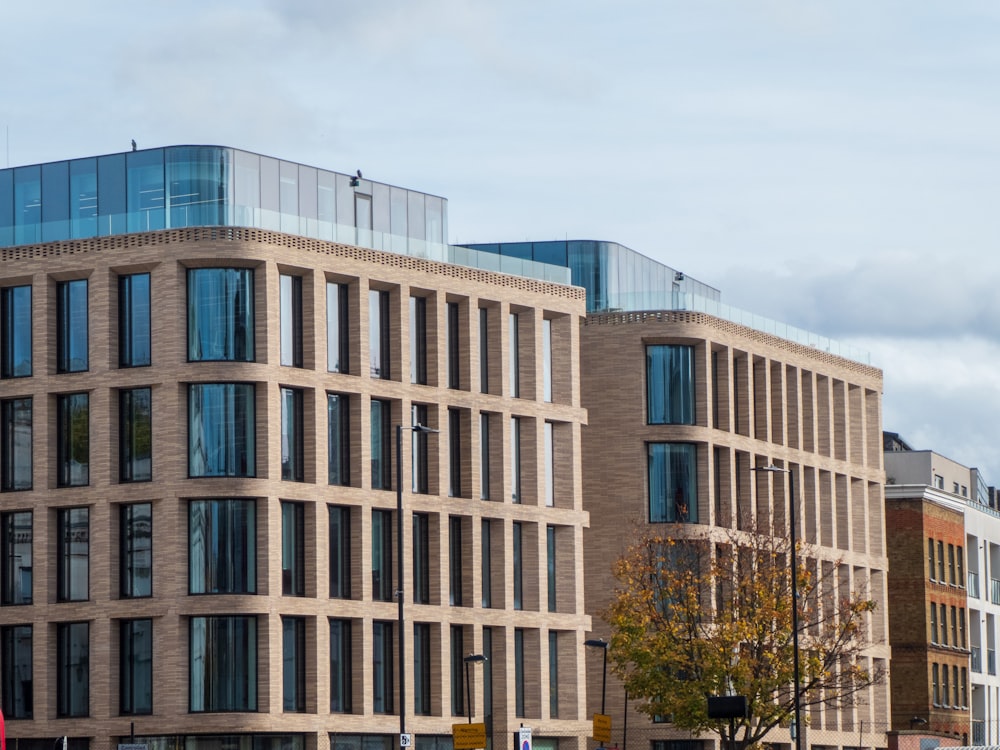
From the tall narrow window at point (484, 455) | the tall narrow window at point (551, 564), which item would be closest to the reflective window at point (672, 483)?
the tall narrow window at point (551, 564)

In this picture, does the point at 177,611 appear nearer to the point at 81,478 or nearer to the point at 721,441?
the point at 81,478

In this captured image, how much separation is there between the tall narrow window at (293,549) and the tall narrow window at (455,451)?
700 cm

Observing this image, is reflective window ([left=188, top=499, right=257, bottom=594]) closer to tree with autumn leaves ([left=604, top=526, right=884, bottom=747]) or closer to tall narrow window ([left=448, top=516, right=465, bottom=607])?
tall narrow window ([left=448, top=516, right=465, bottom=607])

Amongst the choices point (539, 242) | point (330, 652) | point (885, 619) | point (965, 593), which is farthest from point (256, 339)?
point (965, 593)

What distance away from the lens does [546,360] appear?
285 feet

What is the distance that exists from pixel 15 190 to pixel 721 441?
2826cm

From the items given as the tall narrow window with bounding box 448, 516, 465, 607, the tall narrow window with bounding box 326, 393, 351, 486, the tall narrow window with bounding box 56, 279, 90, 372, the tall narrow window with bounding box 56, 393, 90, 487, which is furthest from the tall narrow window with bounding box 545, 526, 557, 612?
the tall narrow window with bounding box 56, 279, 90, 372

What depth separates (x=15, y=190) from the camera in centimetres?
8100

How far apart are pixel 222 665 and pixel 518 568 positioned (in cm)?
1357

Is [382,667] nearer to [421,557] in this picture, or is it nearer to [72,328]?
[421,557]

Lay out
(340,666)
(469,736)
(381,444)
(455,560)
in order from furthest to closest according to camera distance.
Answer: (455,560), (381,444), (340,666), (469,736)

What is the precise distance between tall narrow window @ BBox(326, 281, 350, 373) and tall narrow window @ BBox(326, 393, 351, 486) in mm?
1064

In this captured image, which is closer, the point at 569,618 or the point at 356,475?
the point at 356,475

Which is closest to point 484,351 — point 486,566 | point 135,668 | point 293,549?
point 486,566
